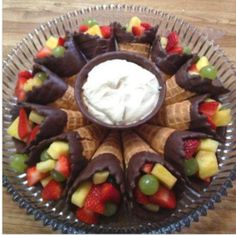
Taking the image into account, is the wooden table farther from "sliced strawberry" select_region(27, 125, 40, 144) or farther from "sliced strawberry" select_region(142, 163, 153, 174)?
"sliced strawberry" select_region(142, 163, 153, 174)

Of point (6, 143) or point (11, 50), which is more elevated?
point (11, 50)

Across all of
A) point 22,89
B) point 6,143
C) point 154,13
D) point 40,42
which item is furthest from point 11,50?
point 154,13

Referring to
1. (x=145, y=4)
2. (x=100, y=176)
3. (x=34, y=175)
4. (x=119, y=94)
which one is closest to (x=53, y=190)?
(x=34, y=175)

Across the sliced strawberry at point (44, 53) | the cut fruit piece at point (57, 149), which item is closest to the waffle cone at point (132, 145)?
the cut fruit piece at point (57, 149)

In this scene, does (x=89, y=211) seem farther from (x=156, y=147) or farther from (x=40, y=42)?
(x=40, y=42)

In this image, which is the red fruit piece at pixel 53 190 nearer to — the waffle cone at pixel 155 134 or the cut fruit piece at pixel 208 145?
the waffle cone at pixel 155 134

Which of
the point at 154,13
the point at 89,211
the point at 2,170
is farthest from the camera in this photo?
the point at 154,13

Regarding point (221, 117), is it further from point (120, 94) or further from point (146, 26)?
point (146, 26)

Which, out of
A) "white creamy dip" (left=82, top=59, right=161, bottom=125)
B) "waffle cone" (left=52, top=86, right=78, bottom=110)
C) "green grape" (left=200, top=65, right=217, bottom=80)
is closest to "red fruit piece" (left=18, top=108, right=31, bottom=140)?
"waffle cone" (left=52, top=86, right=78, bottom=110)
